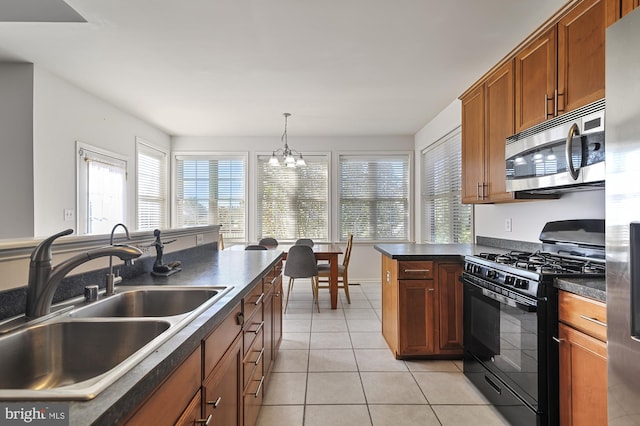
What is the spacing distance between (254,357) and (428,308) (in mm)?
1433

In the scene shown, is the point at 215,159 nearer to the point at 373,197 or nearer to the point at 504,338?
the point at 373,197

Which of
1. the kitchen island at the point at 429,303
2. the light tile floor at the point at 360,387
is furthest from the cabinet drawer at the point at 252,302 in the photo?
the kitchen island at the point at 429,303

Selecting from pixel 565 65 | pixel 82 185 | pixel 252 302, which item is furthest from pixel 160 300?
pixel 82 185

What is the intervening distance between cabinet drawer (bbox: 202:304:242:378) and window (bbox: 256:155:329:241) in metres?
4.41

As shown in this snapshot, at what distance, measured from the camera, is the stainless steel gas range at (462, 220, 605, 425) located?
1.58 m

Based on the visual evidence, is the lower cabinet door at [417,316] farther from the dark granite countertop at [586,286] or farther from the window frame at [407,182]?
the window frame at [407,182]

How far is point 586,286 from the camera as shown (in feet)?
4.61

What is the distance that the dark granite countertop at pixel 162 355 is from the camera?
56 centimetres

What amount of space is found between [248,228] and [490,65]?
428 centimetres

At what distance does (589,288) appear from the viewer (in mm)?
1378

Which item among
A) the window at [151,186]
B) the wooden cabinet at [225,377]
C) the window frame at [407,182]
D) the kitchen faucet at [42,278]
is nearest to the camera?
the wooden cabinet at [225,377]

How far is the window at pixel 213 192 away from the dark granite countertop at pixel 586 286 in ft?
16.3

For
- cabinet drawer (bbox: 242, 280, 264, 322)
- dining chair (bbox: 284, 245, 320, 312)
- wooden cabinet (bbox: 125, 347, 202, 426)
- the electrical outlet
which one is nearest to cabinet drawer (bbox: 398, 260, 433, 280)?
cabinet drawer (bbox: 242, 280, 264, 322)

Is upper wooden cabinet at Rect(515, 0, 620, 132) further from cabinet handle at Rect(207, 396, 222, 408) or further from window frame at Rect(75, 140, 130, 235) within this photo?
window frame at Rect(75, 140, 130, 235)
